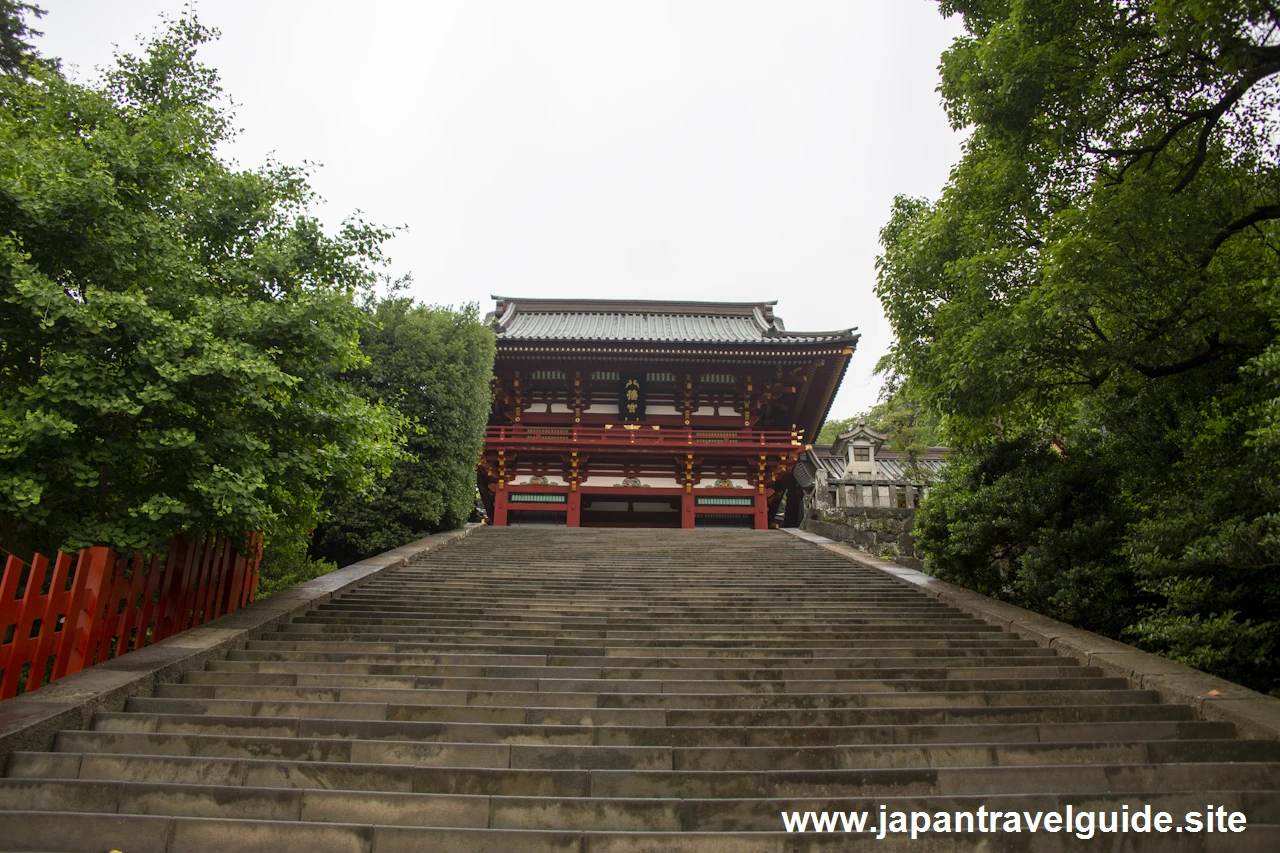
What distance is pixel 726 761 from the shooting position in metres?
4.06

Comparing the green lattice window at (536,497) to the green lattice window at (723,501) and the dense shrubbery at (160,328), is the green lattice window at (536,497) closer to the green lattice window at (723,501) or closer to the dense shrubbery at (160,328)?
the green lattice window at (723,501)

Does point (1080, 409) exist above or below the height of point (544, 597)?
above

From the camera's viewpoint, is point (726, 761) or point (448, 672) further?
point (448, 672)

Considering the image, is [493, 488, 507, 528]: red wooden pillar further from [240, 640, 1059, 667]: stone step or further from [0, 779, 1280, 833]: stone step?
[0, 779, 1280, 833]: stone step

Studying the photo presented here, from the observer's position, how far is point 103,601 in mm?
5145

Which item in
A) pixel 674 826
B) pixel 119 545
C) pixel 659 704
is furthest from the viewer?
pixel 119 545

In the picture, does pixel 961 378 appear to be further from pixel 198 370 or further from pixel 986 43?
pixel 198 370

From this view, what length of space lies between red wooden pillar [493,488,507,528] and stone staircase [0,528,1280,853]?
1143 centimetres

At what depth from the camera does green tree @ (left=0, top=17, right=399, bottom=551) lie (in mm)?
4961

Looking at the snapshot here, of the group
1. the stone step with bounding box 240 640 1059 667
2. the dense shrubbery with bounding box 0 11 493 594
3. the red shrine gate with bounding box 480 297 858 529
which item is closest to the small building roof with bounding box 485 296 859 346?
the red shrine gate with bounding box 480 297 858 529

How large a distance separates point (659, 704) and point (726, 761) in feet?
3.07

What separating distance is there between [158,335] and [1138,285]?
24.9 ft

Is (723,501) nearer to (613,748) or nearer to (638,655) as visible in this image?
(638,655)

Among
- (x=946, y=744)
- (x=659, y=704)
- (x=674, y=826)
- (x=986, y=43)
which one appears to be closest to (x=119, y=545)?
(x=659, y=704)
